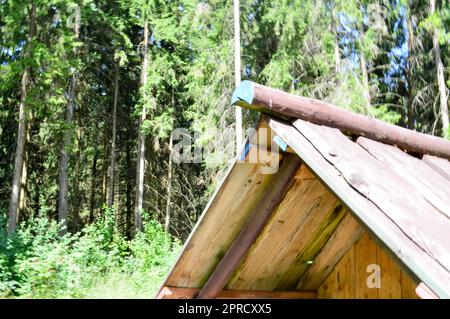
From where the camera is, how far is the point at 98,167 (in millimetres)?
33938

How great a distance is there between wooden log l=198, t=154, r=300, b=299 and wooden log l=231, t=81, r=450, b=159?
0.35 metres

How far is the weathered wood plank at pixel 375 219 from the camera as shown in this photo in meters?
2.31

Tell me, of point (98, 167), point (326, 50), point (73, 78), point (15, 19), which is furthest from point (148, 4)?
point (98, 167)

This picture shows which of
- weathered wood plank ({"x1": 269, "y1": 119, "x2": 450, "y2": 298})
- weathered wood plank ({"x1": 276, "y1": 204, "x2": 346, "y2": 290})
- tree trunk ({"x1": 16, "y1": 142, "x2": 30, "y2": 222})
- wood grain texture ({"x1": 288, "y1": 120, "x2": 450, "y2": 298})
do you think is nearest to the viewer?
weathered wood plank ({"x1": 269, "y1": 119, "x2": 450, "y2": 298})

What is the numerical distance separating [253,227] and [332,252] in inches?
56.0

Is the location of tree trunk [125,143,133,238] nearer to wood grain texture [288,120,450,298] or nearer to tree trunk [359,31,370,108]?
tree trunk [359,31,370,108]

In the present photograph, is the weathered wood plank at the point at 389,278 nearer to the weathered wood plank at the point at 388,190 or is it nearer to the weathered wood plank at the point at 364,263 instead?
the weathered wood plank at the point at 364,263

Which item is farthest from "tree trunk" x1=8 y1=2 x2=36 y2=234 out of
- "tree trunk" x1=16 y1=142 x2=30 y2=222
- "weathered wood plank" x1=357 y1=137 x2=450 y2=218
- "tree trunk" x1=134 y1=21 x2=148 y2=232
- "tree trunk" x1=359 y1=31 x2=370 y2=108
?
"weathered wood plank" x1=357 y1=137 x2=450 y2=218

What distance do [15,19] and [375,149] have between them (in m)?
19.5

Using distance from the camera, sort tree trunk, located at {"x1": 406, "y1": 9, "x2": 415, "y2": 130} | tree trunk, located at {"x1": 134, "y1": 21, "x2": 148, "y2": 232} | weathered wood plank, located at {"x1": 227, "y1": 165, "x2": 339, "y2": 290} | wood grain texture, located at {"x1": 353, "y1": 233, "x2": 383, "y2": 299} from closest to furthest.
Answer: weathered wood plank, located at {"x1": 227, "y1": 165, "x2": 339, "y2": 290}, wood grain texture, located at {"x1": 353, "y1": 233, "x2": 383, "y2": 299}, tree trunk, located at {"x1": 406, "y1": 9, "x2": 415, "y2": 130}, tree trunk, located at {"x1": 134, "y1": 21, "x2": 148, "y2": 232}

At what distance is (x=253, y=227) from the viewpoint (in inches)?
151

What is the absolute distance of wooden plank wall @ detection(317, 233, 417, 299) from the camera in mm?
4668

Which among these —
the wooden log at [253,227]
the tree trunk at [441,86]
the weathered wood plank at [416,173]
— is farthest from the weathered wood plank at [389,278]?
the tree trunk at [441,86]

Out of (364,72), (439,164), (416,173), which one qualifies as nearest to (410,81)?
(364,72)
